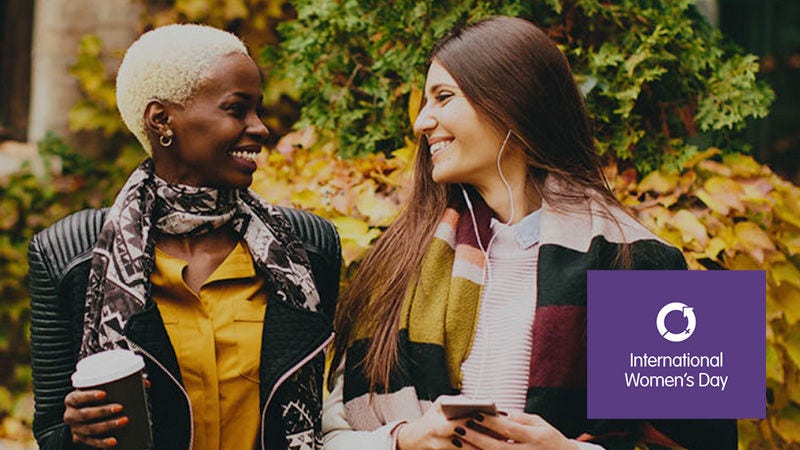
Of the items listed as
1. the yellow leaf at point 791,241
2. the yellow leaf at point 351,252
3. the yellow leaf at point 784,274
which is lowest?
the yellow leaf at point 784,274

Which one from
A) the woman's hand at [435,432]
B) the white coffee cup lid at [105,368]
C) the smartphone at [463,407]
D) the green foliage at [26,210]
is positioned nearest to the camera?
the white coffee cup lid at [105,368]

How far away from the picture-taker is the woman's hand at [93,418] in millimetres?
1905

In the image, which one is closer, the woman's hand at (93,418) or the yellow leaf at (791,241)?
the woman's hand at (93,418)

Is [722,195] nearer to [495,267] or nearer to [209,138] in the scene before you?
[495,267]

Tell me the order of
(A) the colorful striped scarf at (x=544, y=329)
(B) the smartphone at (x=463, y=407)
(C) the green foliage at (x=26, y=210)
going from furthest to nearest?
1. (C) the green foliage at (x=26, y=210)
2. (A) the colorful striped scarf at (x=544, y=329)
3. (B) the smartphone at (x=463, y=407)

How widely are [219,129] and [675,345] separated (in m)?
1.27

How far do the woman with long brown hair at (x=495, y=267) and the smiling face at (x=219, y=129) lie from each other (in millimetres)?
463

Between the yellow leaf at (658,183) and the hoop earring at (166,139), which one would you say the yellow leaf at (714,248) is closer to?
the yellow leaf at (658,183)

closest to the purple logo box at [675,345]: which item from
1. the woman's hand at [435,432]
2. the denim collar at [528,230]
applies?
the denim collar at [528,230]

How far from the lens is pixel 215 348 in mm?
2166

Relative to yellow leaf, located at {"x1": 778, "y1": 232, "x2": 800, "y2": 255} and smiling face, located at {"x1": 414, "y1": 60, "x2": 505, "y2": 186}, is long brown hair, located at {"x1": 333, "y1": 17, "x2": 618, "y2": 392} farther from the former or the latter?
yellow leaf, located at {"x1": 778, "y1": 232, "x2": 800, "y2": 255}

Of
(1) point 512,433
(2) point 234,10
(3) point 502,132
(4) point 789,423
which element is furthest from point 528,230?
(2) point 234,10

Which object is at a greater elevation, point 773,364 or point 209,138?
point 209,138

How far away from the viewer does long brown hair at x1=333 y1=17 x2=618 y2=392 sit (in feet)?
7.77
